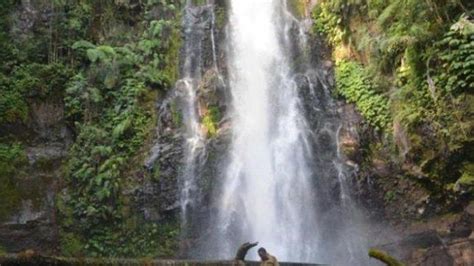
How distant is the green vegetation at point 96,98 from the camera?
11.5m

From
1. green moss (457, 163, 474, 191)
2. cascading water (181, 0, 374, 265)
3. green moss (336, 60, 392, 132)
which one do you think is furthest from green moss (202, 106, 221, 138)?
green moss (457, 163, 474, 191)

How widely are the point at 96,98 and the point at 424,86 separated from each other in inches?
320

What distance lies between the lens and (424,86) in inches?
429

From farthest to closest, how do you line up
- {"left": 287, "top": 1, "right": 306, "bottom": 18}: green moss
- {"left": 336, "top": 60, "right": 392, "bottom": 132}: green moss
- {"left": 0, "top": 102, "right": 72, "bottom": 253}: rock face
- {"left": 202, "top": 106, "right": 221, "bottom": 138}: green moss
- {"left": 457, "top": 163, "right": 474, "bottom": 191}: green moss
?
{"left": 287, "top": 1, "right": 306, "bottom": 18}: green moss < {"left": 202, "top": 106, "right": 221, "bottom": 138}: green moss < {"left": 336, "top": 60, "right": 392, "bottom": 132}: green moss < {"left": 0, "top": 102, "right": 72, "bottom": 253}: rock face < {"left": 457, "top": 163, "right": 474, "bottom": 191}: green moss

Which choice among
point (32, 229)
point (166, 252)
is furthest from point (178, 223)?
point (32, 229)

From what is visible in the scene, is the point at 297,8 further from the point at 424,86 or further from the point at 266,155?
the point at 424,86

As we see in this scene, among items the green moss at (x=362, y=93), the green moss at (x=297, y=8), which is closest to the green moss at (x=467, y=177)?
the green moss at (x=362, y=93)

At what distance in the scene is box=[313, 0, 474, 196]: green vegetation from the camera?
10.1m

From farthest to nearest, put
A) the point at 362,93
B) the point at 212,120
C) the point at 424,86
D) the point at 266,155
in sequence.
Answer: the point at 212,120 < the point at 362,93 < the point at 266,155 < the point at 424,86

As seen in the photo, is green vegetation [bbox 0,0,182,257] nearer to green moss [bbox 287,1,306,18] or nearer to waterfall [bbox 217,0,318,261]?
waterfall [bbox 217,0,318,261]

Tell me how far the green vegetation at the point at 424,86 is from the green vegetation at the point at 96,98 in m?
5.66

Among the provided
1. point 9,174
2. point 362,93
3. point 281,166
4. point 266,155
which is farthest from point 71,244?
point 362,93

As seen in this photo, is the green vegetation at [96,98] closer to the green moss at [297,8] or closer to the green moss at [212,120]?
the green moss at [212,120]

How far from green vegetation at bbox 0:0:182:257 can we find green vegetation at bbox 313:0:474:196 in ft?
18.6
